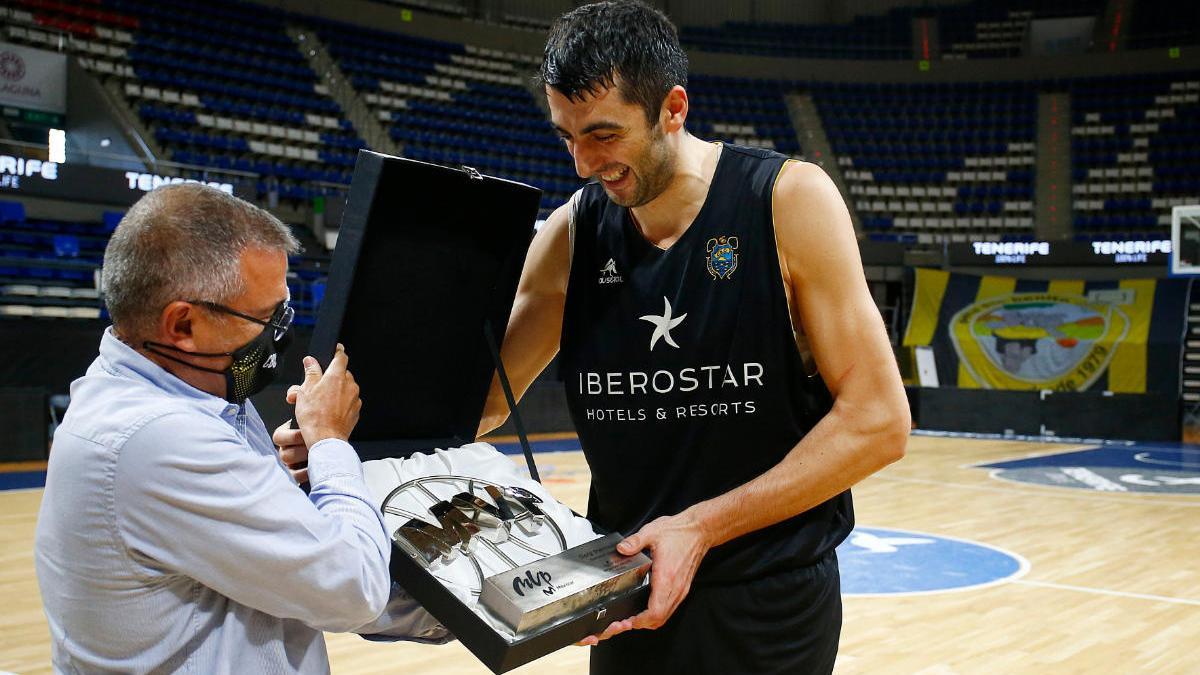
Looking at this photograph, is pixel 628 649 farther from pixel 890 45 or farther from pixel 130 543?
pixel 890 45

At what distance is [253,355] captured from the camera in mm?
1371

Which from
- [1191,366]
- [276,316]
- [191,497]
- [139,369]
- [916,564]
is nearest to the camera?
[191,497]

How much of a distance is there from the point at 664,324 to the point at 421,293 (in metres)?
0.40

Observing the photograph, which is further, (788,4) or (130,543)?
(788,4)

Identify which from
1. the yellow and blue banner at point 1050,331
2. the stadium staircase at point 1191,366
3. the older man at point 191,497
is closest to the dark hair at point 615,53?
the older man at point 191,497

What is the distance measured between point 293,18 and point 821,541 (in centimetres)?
1773

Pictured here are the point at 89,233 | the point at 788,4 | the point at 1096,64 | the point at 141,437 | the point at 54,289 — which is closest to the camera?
the point at 141,437

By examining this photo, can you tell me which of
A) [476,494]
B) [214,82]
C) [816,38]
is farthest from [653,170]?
[816,38]

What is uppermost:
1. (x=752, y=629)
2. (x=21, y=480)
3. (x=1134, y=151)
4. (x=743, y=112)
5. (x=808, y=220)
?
(x=743, y=112)

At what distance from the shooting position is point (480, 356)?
5.72 feet

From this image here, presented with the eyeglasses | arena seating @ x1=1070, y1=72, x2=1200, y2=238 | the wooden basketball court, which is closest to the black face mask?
the eyeglasses

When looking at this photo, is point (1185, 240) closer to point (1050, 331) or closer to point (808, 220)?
point (1050, 331)

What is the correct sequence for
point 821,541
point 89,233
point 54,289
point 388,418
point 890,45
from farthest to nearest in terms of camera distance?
1. point 890,45
2. point 89,233
3. point 54,289
4. point 388,418
5. point 821,541

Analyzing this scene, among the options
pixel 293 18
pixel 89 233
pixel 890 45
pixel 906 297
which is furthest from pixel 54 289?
pixel 890 45
